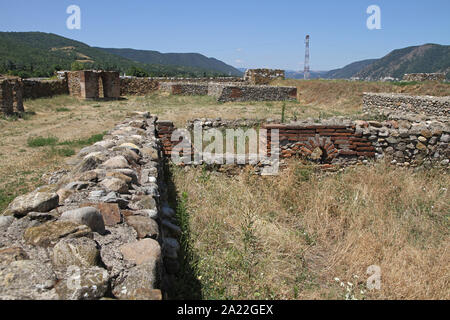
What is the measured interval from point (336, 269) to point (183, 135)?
4232 millimetres

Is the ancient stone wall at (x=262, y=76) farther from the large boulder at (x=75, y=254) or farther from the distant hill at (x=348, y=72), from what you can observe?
the distant hill at (x=348, y=72)

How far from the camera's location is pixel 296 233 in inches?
159

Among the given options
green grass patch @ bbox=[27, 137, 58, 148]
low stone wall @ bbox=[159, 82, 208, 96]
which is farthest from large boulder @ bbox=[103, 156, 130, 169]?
low stone wall @ bbox=[159, 82, 208, 96]

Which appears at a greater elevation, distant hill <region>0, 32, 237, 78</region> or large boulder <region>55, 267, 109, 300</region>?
distant hill <region>0, 32, 237, 78</region>

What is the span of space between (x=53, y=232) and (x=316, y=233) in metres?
3.08

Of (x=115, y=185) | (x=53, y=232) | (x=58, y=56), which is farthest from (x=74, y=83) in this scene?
(x=58, y=56)

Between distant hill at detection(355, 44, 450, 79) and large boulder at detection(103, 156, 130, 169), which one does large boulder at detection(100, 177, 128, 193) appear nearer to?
large boulder at detection(103, 156, 130, 169)

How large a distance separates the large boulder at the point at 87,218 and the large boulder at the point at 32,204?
0.81 ft

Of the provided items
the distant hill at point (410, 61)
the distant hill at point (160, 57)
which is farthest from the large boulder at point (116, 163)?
the distant hill at point (160, 57)

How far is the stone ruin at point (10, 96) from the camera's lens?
12.6 metres

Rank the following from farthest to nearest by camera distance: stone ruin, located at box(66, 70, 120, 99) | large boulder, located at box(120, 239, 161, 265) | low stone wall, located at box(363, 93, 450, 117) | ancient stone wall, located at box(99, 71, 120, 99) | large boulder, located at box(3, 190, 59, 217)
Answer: ancient stone wall, located at box(99, 71, 120, 99) < stone ruin, located at box(66, 70, 120, 99) < low stone wall, located at box(363, 93, 450, 117) < large boulder, located at box(3, 190, 59, 217) < large boulder, located at box(120, 239, 161, 265)

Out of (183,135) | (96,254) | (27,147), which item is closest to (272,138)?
(183,135)

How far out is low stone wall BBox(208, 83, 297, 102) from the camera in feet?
63.5
